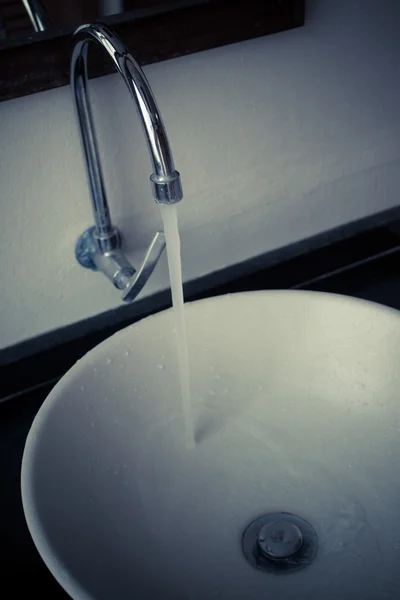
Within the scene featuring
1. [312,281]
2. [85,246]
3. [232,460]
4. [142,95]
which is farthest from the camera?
[312,281]

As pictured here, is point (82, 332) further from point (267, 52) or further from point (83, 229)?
point (267, 52)

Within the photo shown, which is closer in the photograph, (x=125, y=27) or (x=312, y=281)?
(x=125, y=27)

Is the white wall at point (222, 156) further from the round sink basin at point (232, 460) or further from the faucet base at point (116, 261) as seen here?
the round sink basin at point (232, 460)

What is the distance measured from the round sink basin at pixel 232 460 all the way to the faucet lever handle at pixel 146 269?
48 millimetres

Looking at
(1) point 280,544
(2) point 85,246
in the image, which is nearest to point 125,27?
(2) point 85,246

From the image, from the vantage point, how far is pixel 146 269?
89 centimetres

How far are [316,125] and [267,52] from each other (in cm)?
15

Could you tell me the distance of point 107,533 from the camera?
744 millimetres

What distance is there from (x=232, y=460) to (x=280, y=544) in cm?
12

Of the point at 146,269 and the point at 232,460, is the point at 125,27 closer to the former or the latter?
the point at 146,269

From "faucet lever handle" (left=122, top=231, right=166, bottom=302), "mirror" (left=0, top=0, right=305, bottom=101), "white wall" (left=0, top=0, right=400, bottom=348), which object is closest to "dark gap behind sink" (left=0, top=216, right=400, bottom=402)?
"white wall" (left=0, top=0, right=400, bottom=348)

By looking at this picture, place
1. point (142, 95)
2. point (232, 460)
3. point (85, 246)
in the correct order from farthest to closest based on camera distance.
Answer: point (85, 246) → point (232, 460) → point (142, 95)

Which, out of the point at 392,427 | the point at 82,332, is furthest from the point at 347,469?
the point at 82,332

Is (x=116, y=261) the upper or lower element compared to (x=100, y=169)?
lower
